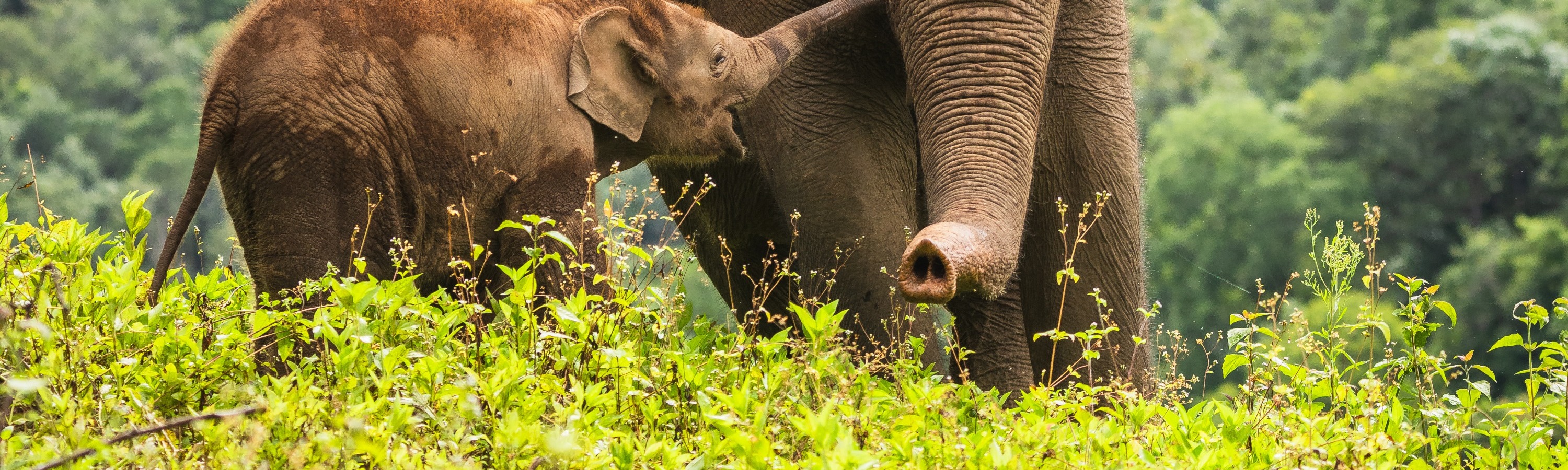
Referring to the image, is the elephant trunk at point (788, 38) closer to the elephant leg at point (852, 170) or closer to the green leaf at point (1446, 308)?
the elephant leg at point (852, 170)

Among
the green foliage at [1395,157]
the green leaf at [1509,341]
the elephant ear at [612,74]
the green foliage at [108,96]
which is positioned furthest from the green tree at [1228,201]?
the green leaf at [1509,341]

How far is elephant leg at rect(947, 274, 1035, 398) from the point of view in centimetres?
596

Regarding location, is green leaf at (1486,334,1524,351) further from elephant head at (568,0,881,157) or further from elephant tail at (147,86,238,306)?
elephant tail at (147,86,238,306)

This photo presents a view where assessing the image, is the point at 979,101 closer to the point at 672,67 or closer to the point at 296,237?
the point at 672,67

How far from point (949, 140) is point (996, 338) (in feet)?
4.81

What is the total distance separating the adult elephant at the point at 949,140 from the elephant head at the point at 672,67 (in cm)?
12

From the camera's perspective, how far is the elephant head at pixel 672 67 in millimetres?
5125

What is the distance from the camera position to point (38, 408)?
3232 mm

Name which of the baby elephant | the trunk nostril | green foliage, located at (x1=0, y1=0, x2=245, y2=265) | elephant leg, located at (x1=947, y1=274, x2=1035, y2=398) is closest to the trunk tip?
the trunk nostril

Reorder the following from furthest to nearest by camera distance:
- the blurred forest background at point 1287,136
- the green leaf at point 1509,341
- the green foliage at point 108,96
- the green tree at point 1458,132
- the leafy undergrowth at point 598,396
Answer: the green foliage at point 108,96 < the green tree at point 1458,132 < the blurred forest background at point 1287,136 < the green leaf at point 1509,341 < the leafy undergrowth at point 598,396

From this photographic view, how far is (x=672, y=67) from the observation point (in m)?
5.36

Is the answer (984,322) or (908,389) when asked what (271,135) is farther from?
(984,322)

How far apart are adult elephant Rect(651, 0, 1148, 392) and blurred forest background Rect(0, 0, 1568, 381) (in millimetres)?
31137

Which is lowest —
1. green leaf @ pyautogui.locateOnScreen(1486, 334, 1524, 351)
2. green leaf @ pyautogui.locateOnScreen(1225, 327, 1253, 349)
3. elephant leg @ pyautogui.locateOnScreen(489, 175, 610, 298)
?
elephant leg @ pyautogui.locateOnScreen(489, 175, 610, 298)
